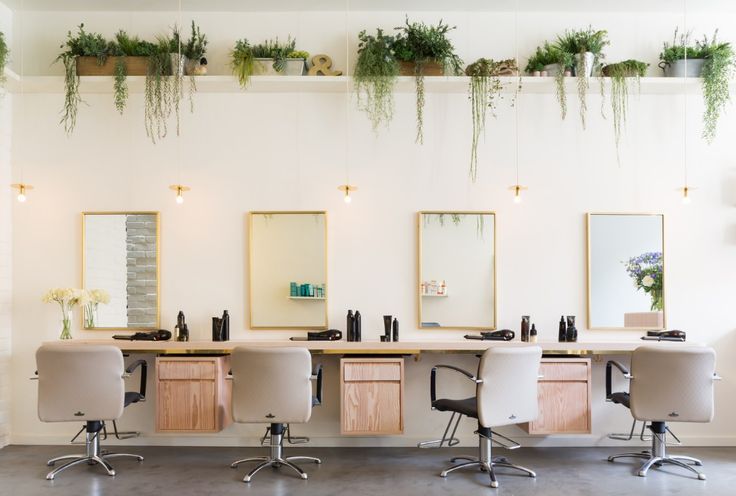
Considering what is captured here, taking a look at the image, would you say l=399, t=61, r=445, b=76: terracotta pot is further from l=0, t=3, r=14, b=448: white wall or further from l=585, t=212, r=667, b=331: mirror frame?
l=0, t=3, r=14, b=448: white wall

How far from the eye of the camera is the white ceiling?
5.20 meters

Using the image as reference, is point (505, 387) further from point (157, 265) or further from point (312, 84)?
point (157, 265)

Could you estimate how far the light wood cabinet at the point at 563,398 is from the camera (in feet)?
15.4

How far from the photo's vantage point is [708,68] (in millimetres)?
5062

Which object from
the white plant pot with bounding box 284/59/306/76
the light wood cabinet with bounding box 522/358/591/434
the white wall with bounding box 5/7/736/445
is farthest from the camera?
the white wall with bounding box 5/7/736/445

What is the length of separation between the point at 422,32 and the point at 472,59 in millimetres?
535

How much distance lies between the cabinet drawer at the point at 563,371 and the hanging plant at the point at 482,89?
1.65 meters

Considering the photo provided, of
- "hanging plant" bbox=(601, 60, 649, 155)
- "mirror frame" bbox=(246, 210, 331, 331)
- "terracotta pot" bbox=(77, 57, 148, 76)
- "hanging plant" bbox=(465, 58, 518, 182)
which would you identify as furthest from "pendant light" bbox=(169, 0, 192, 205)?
"hanging plant" bbox=(601, 60, 649, 155)

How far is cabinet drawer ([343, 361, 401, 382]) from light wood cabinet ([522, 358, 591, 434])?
109cm

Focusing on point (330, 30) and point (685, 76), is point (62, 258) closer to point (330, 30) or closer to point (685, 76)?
point (330, 30)

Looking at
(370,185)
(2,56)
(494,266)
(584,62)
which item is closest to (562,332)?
(494,266)

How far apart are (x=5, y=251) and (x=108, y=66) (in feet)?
5.78

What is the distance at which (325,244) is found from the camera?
525 cm

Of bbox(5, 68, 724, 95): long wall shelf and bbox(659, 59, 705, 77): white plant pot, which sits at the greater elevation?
bbox(659, 59, 705, 77): white plant pot
